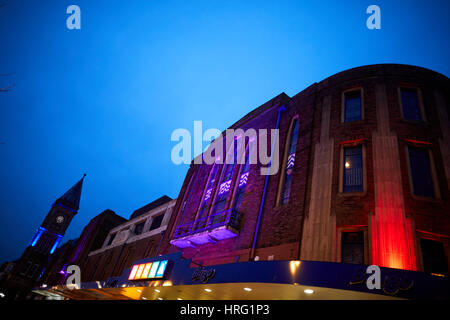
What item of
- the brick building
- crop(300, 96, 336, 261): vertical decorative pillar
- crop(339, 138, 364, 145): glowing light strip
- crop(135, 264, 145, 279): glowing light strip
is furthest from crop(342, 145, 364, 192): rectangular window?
the brick building

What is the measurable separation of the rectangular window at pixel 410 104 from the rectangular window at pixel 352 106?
2166 millimetres

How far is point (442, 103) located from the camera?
1485 centimetres

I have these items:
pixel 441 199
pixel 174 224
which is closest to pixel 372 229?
pixel 441 199

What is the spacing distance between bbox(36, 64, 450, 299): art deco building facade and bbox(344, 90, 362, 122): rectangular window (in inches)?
2.2

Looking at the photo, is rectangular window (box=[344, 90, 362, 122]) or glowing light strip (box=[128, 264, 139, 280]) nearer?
rectangular window (box=[344, 90, 362, 122])

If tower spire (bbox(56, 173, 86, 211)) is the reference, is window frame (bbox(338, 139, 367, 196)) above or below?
below

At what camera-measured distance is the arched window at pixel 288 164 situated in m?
15.7

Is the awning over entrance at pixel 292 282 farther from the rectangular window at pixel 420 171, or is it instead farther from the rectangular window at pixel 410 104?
the rectangular window at pixel 410 104

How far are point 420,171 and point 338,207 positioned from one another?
4245 mm

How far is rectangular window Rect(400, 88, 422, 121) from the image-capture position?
14.8 m

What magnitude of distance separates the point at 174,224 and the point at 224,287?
542 inches

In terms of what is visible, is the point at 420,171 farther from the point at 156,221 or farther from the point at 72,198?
the point at 72,198

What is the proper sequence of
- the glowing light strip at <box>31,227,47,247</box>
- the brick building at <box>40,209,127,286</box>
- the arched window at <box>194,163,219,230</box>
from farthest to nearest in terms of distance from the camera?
the glowing light strip at <box>31,227,47,247</box>, the brick building at <box>40,209,127,286</box>, the arched window at <box>194,163,219,230</box>

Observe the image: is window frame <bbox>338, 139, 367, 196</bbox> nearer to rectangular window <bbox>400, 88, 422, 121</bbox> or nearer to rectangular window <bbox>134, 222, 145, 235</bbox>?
rectangular window <bbox>400, 88, 422, 121</bbox>
